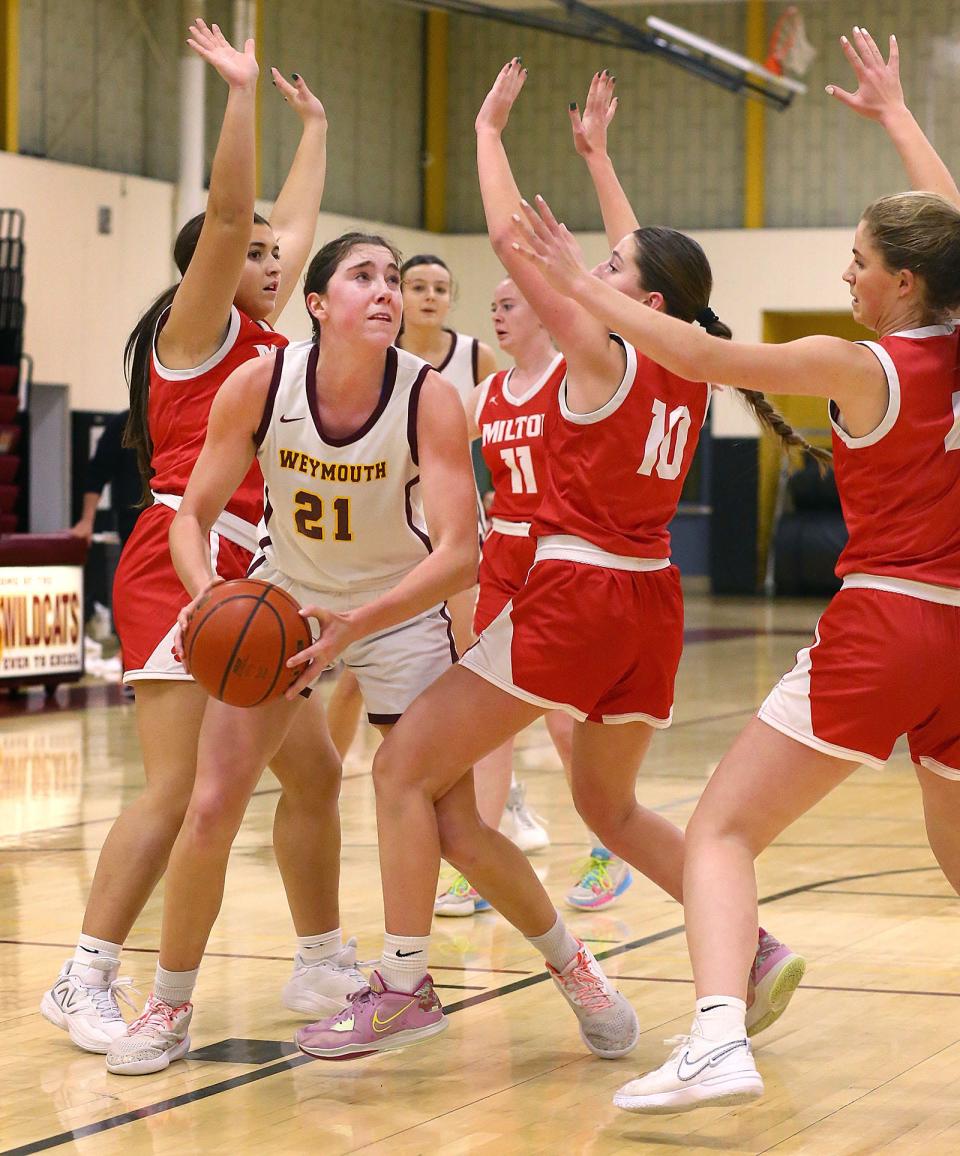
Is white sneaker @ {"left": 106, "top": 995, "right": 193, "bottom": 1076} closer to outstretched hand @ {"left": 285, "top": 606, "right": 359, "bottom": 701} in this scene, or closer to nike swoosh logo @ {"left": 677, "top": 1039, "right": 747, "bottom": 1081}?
outstretched hand @ {"left": 285, "top": 606, "right": 359, "bottom": 701}

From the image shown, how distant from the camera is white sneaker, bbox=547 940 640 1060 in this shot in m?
3.79

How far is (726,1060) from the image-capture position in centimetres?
306

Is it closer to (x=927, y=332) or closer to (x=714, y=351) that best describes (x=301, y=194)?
(x=714, y=351)

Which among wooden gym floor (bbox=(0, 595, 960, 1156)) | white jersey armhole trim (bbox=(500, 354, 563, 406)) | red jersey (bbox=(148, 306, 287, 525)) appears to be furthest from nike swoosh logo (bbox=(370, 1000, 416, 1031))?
white jersey armhole trim (bbox=(500, 354, 563, 406))

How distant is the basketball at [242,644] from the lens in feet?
11.1

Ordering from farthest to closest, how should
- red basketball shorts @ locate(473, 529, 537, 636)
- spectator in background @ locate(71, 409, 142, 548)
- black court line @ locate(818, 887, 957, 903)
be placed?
spectator in background @ locate(71, 409, 142, 548) → black court line @ locate(818, 887, 957, 903) → red basketball shorts @ locate(473, 529, 537, 636)

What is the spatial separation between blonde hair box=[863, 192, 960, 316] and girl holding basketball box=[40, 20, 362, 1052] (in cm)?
131

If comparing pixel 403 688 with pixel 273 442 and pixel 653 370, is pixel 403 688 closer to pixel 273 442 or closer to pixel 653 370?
pixel 273 442

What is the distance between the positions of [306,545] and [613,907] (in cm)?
213

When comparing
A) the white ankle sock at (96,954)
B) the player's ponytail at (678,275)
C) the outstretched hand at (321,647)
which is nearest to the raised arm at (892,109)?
the player's ponytail at (678,275)

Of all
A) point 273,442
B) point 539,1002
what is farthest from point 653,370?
point 539,1002

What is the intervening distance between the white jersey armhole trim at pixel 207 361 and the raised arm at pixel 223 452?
1.04 feet

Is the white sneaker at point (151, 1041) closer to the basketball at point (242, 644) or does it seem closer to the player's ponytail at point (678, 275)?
the basketball at point (242, 644)

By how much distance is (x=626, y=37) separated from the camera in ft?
56.0
